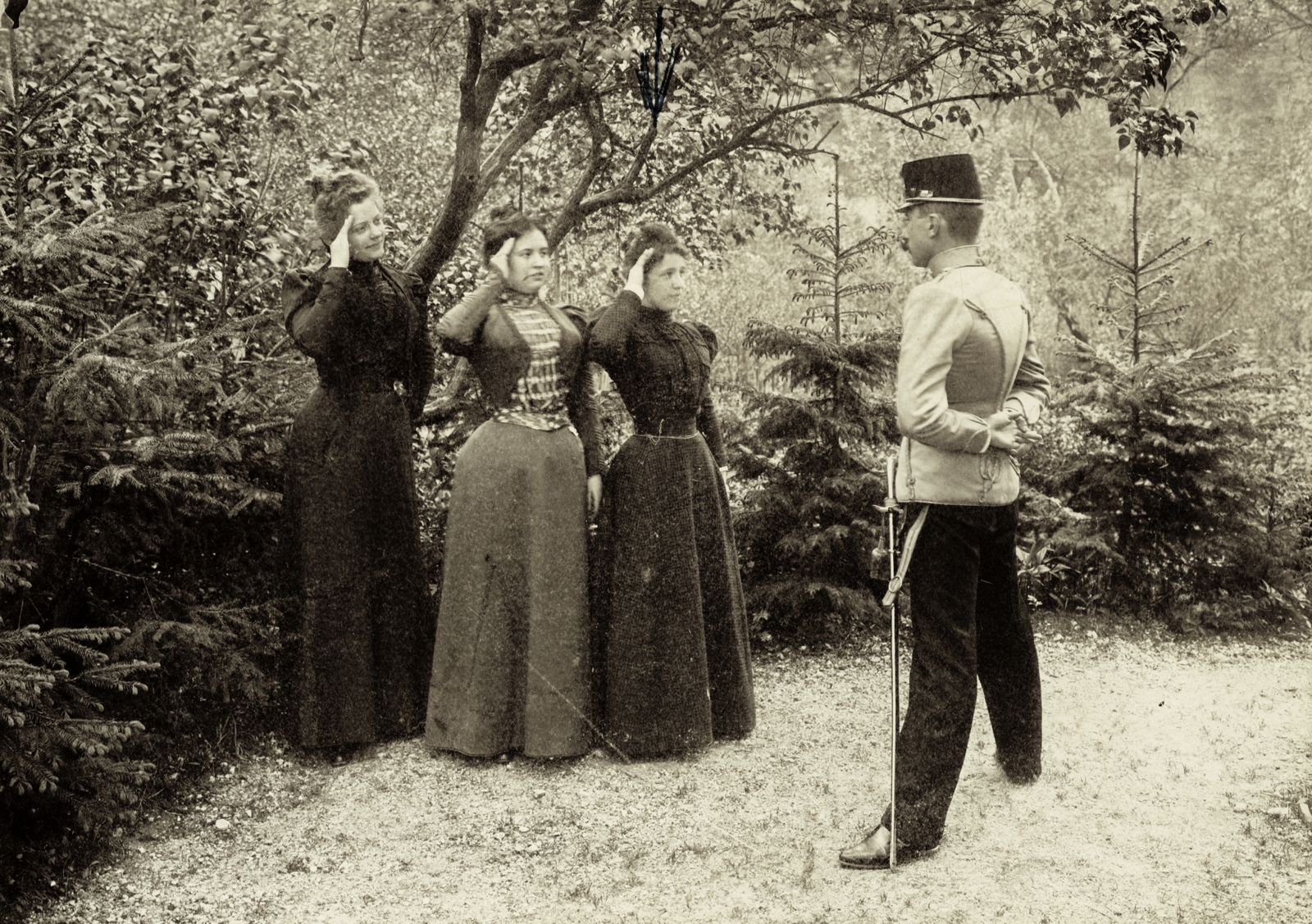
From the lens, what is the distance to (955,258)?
4.06 metres

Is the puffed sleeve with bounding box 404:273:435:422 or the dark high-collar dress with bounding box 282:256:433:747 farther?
the puffed sleeve with bounding box 404:273:435:422

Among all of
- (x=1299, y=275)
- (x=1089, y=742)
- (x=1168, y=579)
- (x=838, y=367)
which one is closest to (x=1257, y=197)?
(x=1299, y=275)

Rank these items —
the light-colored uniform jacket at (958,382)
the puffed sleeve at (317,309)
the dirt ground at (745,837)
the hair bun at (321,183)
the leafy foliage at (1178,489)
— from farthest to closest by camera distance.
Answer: the leafy foliage at (1178,489) → the hair bun at (321,183) → the puffed sleeve at (317,309) → the light-colored uniform jacket at (958,382) → the dirt ground at (745,837)

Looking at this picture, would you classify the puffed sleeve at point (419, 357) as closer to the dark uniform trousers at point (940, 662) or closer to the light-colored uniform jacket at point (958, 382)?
the light-colored uniform jacket at point (958, 382)

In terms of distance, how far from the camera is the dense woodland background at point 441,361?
164 inches

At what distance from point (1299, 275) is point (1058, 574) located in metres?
14.0

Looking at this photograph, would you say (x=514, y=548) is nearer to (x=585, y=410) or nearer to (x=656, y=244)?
(x=585, y=410)

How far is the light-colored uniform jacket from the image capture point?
3.88 metres

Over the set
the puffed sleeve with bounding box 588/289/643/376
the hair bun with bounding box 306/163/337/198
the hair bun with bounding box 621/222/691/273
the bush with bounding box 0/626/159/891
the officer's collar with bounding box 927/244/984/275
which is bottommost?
the bush with bounding box 0/626/159/891

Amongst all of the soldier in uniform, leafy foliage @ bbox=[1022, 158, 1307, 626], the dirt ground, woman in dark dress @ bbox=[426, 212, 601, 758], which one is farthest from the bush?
leafy foliage @ bbox=[1022, 158, 1307, 626]

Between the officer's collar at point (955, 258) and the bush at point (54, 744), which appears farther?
the officer's collar at point (955, 258)

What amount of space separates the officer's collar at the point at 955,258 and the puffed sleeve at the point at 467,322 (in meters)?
1.79

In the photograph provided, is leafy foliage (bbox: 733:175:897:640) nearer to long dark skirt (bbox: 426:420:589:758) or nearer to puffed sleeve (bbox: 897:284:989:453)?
long dark skirt (bbox: 426:420:589:758)

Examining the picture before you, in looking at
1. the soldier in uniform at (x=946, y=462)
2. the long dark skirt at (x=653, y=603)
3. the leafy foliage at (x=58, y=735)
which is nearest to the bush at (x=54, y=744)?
the leafy foliage at (x=58, y=735)
